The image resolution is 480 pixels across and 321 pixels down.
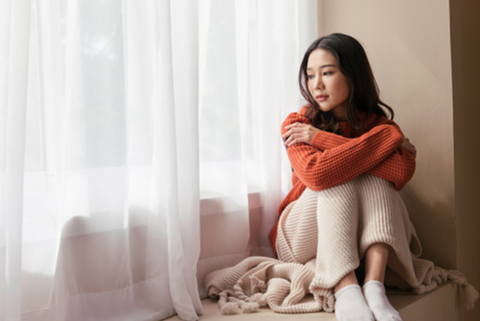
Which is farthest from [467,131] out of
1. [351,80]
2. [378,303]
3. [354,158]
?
[378,303]

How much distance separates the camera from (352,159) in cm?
119

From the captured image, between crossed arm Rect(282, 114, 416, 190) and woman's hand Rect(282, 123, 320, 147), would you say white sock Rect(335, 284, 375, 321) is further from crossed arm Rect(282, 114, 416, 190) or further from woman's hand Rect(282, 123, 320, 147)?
woman's hand Rect(282, 123, 320, 147)

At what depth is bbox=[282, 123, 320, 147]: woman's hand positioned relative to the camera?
1322 millimetres

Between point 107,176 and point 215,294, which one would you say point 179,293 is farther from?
point 107,176

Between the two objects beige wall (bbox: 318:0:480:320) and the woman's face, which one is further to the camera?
beige wall (bbox: 318:0:480:320)

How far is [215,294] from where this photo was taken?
1230mm

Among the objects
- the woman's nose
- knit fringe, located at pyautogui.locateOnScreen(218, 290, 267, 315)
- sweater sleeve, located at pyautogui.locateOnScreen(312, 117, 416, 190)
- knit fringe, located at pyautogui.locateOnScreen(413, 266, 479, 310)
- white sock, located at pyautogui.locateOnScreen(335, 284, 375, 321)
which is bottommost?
knit fringe, located at pyautogui.locateOnScreen(413, 266, 479, 310)

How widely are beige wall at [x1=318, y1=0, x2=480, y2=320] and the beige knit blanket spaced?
24 centimetres

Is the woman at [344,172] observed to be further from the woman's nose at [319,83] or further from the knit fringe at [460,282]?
the knit fringe at [460,282]

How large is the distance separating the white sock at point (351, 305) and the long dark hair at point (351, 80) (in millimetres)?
554

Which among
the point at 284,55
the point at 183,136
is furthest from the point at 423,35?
the point at 183,136

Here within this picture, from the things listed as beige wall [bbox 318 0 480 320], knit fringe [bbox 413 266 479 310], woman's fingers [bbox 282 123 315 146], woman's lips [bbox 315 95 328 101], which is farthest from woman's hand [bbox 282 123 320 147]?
knit fringe [bbox 413 266 479 310]

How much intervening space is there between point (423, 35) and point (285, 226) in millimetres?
833

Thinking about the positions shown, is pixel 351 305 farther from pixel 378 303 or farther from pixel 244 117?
pixel 244 117
